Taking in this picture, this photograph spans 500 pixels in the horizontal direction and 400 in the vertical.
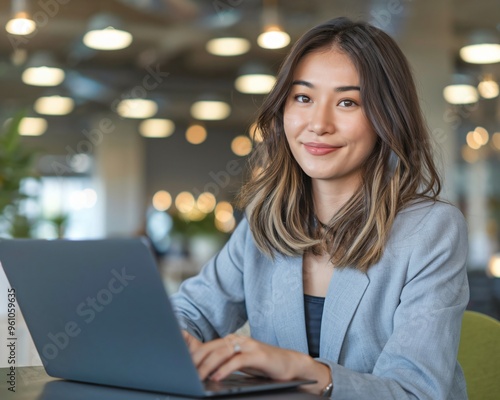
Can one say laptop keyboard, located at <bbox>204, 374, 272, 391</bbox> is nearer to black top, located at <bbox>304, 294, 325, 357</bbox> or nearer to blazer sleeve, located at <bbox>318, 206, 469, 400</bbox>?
blazer sleeve, located at <bbox>318, 206, 469, 400</bbox>

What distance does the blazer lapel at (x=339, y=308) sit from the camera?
4.86 feet

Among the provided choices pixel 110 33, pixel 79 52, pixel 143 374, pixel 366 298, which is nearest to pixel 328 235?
pixel 366 298

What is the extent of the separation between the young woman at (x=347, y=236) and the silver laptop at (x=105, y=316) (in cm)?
21

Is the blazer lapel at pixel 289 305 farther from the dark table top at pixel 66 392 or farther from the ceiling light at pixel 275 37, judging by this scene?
the ceiling light at pixel 275 37

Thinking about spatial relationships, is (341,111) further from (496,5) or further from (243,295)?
(496,5)

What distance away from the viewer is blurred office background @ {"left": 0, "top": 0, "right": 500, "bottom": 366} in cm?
725

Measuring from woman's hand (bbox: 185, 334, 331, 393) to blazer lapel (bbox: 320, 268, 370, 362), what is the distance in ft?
1.05

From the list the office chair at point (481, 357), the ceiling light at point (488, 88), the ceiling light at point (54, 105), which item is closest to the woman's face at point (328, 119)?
the office chair at point (481, 357)

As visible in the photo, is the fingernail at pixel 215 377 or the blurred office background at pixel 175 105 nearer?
the fingernail at pixel 215 377

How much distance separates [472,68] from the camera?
32.6ft

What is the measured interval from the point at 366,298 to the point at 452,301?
15 centimetres

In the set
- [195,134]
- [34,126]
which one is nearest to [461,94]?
[34,126]

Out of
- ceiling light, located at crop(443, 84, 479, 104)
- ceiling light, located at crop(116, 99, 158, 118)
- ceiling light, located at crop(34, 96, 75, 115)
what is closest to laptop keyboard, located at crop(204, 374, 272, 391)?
ceiling light, located at crop(443, 84, 479, 104)

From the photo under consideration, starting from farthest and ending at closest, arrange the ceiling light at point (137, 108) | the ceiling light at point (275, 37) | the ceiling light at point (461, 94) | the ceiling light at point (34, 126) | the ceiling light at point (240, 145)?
the ceiling light at point (240, 145), the ceiling light at point (34, 126), the ceiling light at point (137, 108), the ceiling light at point (461, 94), the ceiling light at point (275, 37)
